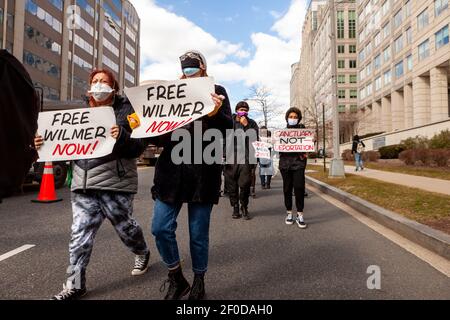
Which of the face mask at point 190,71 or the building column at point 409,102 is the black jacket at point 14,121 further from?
the building column at point 409,102

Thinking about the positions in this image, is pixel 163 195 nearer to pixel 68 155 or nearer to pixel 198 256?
pixel 198 256

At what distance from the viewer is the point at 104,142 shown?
2807 mm

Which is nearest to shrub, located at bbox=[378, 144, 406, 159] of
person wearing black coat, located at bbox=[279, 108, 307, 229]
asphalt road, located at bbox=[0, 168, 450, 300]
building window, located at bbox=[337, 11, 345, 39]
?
asphalt road, located at bbox=[0, 168, 450, 300]

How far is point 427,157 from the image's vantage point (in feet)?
55.6

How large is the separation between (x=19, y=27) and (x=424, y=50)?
43.4 m

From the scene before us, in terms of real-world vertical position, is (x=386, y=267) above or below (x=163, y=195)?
below

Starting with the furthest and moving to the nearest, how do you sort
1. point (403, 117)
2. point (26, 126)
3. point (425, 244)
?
point (403, 117)
point (425, 244)
point (26, 126)

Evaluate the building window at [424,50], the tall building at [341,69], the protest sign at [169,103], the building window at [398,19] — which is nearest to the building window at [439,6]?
the building window at [424,50]

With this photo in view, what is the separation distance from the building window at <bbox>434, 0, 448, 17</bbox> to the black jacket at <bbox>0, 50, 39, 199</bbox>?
39.4 metres

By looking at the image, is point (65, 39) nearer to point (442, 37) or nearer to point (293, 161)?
point (442, 37)

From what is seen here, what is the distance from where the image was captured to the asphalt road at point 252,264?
286cm

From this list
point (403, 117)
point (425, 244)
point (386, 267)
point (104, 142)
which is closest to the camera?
point (104, 142)
